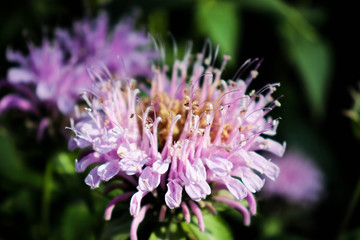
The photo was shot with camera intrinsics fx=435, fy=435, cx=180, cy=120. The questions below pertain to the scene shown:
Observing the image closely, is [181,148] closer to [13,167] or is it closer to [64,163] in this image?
[64,163]

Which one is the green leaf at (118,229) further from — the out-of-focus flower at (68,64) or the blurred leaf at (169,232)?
the out-of-focus flower at (68,64)

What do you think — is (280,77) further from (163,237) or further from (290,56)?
(163,237)

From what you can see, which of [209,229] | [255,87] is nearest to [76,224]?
[209,229]

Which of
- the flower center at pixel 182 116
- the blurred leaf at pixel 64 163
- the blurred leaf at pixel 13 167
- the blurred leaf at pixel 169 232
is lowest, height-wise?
the blurred leaf at pixel 13 167

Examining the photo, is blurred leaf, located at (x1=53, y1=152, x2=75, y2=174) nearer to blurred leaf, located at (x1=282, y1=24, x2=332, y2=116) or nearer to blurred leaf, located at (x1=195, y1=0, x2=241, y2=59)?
blurred leaf, located at (x1=195, y1=0, x2=241, y2=59)

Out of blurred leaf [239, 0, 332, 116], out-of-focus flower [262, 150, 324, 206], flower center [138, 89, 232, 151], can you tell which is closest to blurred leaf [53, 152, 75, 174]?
flower center [138, 89, 232, 151]

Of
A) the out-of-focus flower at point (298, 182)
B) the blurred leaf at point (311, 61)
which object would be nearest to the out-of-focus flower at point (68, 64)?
the blurred leaf at point (311, 61)
